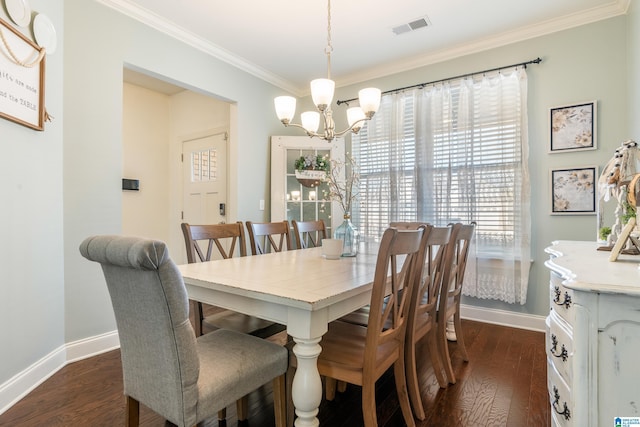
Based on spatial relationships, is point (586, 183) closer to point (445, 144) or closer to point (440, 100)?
point (445, 144)

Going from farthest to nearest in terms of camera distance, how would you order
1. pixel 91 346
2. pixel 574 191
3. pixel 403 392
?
pixel 574 191
pixel 91 346
pixel 403 392

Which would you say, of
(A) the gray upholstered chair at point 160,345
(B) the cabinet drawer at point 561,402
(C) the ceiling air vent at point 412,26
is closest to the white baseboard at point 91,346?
(A) the gray upholstered chair at point 160,345

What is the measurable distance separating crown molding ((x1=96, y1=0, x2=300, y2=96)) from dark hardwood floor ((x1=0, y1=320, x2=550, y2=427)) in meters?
2.73

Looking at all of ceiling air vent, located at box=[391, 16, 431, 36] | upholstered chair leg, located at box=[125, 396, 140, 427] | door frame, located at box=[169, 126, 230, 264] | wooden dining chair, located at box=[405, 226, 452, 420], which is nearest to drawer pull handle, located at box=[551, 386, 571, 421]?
wooden dining chair, located at box=[405, 226, 452, 420]

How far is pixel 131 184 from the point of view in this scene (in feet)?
13.5

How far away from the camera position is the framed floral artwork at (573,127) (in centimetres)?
271

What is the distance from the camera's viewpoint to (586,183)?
2.72 metres

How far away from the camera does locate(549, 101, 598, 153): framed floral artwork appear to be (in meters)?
2.71

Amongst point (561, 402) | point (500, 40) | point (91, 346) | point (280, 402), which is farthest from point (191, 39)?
point (561, 402)

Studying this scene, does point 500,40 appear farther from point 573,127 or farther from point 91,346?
point 91,346

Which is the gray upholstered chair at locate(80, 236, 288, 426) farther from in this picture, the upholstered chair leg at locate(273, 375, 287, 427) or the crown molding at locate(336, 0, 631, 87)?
the crown molding at locate(336, 0, 631, 87)

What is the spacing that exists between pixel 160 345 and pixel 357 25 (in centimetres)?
297

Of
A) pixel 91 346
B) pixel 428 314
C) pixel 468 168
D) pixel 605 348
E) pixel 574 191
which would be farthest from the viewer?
pixel 468 168

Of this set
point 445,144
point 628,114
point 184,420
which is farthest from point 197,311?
point 628,114
